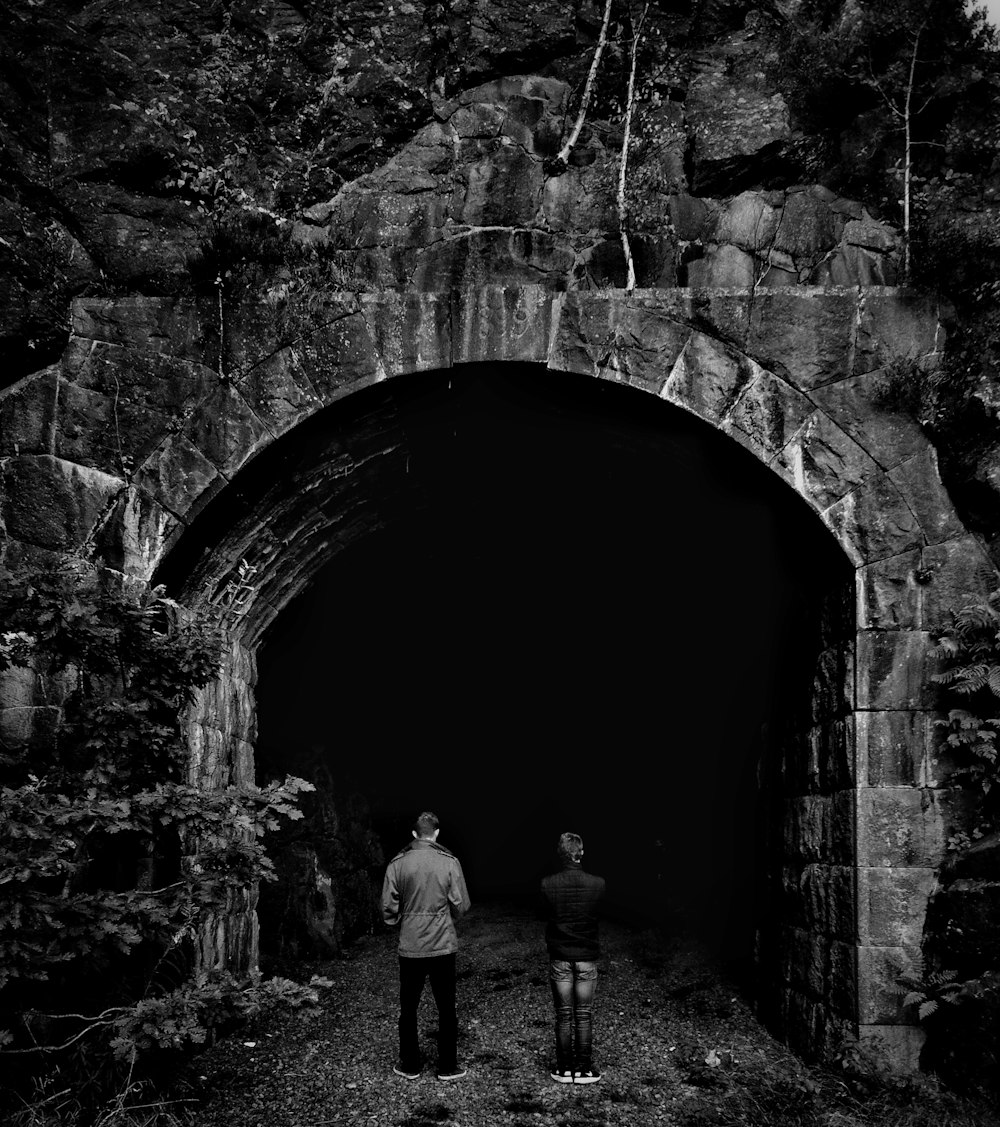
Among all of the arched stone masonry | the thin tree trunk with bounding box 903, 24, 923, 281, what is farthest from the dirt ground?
the thin tree trunk with bounding box 903, 24, 923, 281

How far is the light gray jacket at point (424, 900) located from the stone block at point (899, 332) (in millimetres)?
4068

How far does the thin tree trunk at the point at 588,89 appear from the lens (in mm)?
6977

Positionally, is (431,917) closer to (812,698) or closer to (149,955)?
(149,955)

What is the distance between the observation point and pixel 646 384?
6.12 meters

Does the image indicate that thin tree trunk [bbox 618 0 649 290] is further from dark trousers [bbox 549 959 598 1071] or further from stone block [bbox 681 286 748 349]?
dark trousers [bbox 549 959 598 1071]

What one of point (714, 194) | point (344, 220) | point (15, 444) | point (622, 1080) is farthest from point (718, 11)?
point (622, 1080)

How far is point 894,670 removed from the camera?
562 cm

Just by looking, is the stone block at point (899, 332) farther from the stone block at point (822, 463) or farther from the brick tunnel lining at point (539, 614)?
the brick tunnel lining at point (539, 614)

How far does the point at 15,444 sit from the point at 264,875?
330 cm

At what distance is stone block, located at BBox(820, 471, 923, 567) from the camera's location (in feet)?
19.0

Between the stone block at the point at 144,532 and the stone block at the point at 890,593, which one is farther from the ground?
the stone block at the point at 144,532

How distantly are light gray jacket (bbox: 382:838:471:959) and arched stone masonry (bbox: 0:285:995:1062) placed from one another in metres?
1.61

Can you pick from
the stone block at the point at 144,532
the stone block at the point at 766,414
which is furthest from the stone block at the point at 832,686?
the stone block at the point at 144,532

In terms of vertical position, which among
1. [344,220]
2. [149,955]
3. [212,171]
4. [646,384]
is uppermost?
[212,171]
